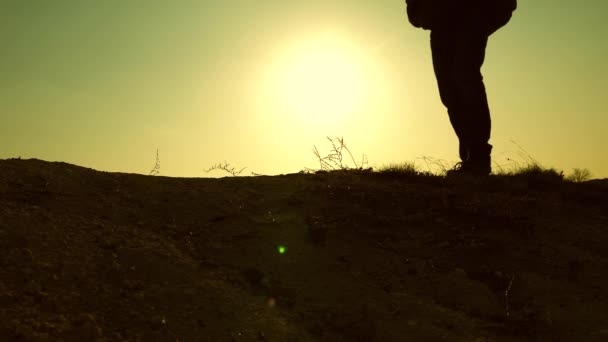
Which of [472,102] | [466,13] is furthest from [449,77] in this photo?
[466,13]

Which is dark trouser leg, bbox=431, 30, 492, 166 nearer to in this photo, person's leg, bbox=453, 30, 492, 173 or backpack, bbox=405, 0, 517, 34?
person's leg, bbox=453, 30, 492, 173

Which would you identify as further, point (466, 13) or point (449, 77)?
point (449, 77)

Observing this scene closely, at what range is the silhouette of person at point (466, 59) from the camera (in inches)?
244

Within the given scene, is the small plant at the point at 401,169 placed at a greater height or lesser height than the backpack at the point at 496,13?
lesser

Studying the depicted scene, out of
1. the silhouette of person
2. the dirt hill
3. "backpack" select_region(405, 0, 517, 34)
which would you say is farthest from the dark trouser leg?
the dirt hill

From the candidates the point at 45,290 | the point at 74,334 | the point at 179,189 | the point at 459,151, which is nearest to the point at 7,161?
the point at 179,189

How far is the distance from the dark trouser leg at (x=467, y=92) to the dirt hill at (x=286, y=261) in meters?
1.23

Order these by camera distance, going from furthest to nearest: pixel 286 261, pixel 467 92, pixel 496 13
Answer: pixel 496 13, pixel 467 92, pixel 286 261

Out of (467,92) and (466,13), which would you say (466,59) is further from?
(466,13)

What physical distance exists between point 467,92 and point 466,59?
0.36m

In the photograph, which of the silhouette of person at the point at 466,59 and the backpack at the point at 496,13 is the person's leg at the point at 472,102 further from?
the backpack at the point at 496,13

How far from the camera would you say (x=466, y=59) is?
6.20 m

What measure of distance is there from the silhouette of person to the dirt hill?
1.24 metres

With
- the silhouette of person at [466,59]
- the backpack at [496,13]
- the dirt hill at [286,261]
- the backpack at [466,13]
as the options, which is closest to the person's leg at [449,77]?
the silhouette of person at [466,59]
